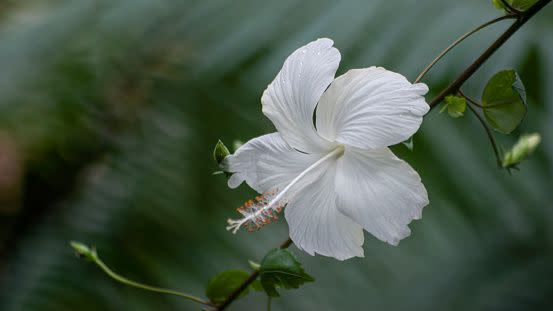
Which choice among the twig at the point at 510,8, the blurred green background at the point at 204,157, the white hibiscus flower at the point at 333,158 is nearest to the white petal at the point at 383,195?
the white hibiscus flower at the point at 333,158

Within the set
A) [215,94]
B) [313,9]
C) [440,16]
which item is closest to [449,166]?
[440,16]

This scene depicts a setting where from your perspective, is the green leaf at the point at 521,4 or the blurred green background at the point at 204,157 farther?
the blurred green background at the point at 204,157

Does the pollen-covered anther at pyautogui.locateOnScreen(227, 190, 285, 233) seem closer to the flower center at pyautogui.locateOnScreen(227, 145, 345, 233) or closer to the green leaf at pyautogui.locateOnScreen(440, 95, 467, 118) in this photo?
the flower center at pyautogui.locateOnScreen(227, 145, 345, 233)

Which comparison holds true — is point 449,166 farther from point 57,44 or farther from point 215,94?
point 57,44

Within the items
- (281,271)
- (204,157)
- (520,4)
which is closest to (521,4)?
(520,4)

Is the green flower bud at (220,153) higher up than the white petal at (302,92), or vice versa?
the white petal at (302,92)

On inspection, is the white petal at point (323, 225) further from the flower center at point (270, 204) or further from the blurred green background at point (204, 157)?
the blurred green background at point (204, 157)

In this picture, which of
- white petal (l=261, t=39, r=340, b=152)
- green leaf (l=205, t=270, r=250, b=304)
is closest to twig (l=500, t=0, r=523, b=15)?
white petal (l=261, t=39, r=340, b=152)
